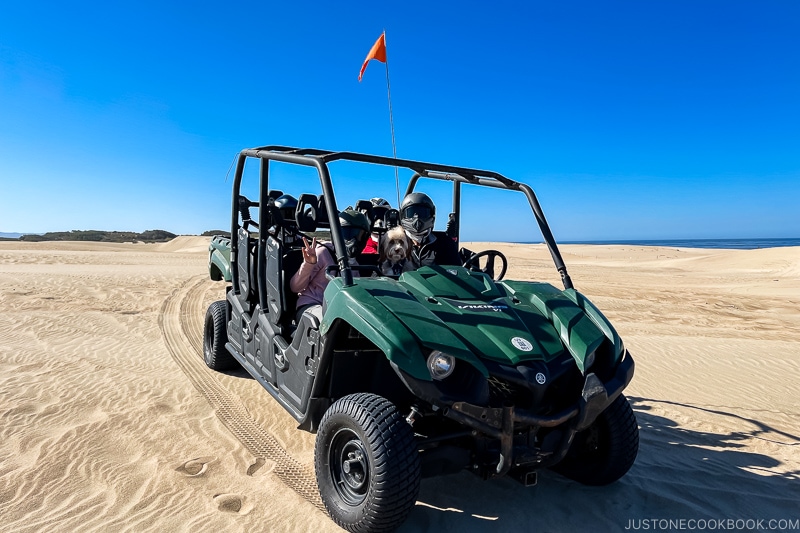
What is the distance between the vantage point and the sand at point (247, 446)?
321 cm

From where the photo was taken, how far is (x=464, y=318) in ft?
10.5

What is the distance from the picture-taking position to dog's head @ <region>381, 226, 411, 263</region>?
425 cm

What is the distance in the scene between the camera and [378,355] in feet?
11.7

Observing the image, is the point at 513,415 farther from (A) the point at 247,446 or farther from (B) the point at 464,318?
(A) the point at 247,446

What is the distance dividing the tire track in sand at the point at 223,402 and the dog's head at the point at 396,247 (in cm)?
168

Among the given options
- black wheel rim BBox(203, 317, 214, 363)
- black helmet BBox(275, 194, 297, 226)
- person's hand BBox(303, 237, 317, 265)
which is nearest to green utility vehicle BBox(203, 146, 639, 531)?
person's hand BBox(303, 237, 317, 265)

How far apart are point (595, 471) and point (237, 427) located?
2828 millimetres

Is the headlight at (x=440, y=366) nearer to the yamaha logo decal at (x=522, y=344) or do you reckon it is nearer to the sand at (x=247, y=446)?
the yamaha logo decal at (x=522, y=344)

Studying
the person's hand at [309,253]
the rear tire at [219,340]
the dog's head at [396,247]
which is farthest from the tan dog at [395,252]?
the rear tire at [219,340]

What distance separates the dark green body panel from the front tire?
0.36 m

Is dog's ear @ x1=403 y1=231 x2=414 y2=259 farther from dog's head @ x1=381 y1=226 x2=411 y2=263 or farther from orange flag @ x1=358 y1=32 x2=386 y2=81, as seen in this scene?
orange flag @ x1=358 y1=32 x2=386 y2=81

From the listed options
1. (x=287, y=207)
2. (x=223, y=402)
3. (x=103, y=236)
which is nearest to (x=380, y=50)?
(x=287, y=207)

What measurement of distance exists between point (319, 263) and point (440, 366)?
1848mm

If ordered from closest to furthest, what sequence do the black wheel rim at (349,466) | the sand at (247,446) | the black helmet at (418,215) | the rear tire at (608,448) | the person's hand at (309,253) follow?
the black wheel rim at (349,466) < the sand at (247,446) < the rear tire at (608,448) < the person's hand at (309,253) < the black helmet at (418,215)
